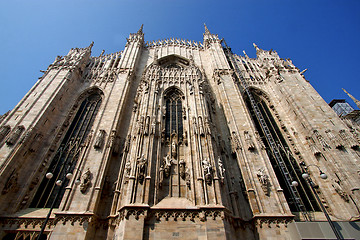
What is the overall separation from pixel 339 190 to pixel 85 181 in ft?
52.4

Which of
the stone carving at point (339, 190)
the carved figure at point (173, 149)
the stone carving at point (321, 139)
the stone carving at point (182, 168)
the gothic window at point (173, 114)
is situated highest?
the gothic window at point (173, 114)

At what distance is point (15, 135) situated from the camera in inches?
498

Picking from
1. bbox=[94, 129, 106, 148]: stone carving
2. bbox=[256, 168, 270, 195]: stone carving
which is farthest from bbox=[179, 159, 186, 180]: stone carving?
bbox=[94, 129, 106, 148]: stone carving

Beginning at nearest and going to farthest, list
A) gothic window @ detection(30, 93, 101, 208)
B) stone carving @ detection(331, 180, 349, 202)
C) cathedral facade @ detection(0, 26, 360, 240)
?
cathedral facade @ detection(0, 26, 360, 240), stone carving @ detection(331, 180, 349, 202), gothic window @ detection(30, 93, 101, 208)

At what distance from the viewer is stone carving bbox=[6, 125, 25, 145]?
1225 cm

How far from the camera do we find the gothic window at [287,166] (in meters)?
13.0

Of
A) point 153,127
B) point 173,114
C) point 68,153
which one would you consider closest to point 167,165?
point 153,127

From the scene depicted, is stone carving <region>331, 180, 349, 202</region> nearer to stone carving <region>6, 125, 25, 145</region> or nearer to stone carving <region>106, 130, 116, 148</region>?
stone carving <region>106, 130, 116, 148</region>

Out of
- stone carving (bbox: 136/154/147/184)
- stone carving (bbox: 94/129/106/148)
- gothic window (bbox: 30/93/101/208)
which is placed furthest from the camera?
stone carving (bbox: 94/129/106/148)

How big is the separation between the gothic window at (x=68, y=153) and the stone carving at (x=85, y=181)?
1.15 metres

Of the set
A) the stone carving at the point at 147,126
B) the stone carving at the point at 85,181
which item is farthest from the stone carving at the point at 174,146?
the stone carving at the point at 85,181

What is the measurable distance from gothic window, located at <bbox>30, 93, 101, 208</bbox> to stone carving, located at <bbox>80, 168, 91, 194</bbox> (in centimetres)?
115

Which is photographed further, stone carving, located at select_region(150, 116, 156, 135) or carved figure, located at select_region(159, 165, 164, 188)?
stone carving, located at select_region(150, 116, 156, 135)

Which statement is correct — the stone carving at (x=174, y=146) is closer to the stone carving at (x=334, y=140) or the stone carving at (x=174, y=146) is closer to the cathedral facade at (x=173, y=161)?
the cathedral facade at (x=173, y=161)
